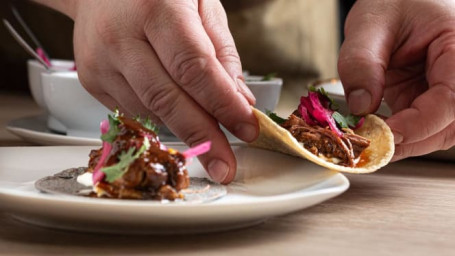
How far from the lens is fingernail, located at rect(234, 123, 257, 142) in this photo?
161 centimetres

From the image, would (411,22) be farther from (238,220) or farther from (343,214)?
(238,220)

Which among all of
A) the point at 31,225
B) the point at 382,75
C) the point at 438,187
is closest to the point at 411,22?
the point at 382,75

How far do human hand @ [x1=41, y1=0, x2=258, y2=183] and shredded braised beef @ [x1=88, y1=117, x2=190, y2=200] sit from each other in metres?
0.20

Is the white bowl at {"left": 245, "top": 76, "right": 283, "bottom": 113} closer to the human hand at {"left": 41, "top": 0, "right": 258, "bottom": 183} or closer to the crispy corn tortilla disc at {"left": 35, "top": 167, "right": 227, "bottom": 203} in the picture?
the human hand at {"left": 41, "top": 0, "right": 258, "bottom": 183}

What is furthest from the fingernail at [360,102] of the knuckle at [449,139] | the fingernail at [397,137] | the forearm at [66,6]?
the forearm at [66,6]

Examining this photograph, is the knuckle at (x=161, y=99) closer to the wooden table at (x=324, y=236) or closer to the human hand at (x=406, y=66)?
the wooden table at (x=324, y=236)

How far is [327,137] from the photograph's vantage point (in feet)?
5.68

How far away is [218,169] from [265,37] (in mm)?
2237

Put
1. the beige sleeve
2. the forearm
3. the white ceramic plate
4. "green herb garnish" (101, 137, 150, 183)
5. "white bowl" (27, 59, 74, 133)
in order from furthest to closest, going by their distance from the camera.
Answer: the beige sleeve → "white bowl" (27, 59, 74, 133) → the forearm → "green herb garnish" (101, 137, 150, 183) → the white ceramic plate

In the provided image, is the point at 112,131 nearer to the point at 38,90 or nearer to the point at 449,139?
the point at 449,139

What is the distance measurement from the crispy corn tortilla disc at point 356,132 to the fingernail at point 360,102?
0.8 inches

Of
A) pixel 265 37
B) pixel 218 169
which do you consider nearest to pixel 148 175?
pixel 218 169

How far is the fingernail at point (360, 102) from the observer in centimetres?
189

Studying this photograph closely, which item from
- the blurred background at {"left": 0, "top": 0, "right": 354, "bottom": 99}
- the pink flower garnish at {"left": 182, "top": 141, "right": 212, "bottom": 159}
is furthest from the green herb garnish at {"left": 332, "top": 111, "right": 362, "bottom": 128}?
the blurred background at {"left": 0, "top": 0, "right": 354, "bottom": 99}
